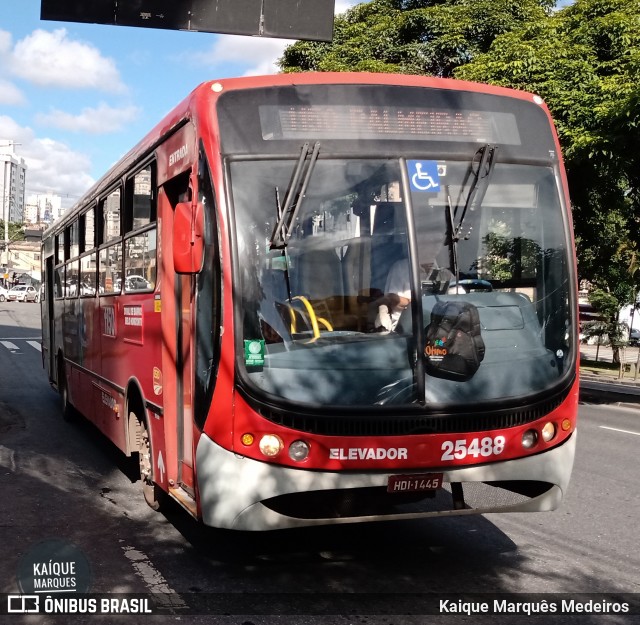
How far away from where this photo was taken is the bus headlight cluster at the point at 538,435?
16.9ft

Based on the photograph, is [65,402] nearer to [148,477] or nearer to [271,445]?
[148,477]

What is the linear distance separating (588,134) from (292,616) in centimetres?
1145

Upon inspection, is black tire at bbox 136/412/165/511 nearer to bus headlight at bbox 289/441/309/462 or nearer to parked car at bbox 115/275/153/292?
parked car at bbox 115/275/153/292

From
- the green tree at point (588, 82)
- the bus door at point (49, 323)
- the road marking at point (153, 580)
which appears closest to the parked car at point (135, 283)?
the road marking at point (153, 580)

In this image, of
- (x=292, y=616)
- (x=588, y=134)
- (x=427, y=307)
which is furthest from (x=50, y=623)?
(x=588, y=134)

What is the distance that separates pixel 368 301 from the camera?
5031 mm

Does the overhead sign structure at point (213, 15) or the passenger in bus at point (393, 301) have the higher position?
the overhead sign structure at point (213, 15)

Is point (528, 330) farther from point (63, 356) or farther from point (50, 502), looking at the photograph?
point (63, 356)

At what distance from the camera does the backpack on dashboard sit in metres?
4.98

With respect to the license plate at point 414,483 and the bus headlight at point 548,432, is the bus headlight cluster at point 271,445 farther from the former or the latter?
the bus headlight at point 548,432

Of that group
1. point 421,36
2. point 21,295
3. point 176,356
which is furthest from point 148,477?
point 21,295

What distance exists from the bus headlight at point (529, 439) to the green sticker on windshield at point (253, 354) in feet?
5.59

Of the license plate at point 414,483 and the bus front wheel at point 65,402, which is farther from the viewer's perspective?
the bus front wheel at point 65,402

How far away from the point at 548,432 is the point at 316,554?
6.01ft
